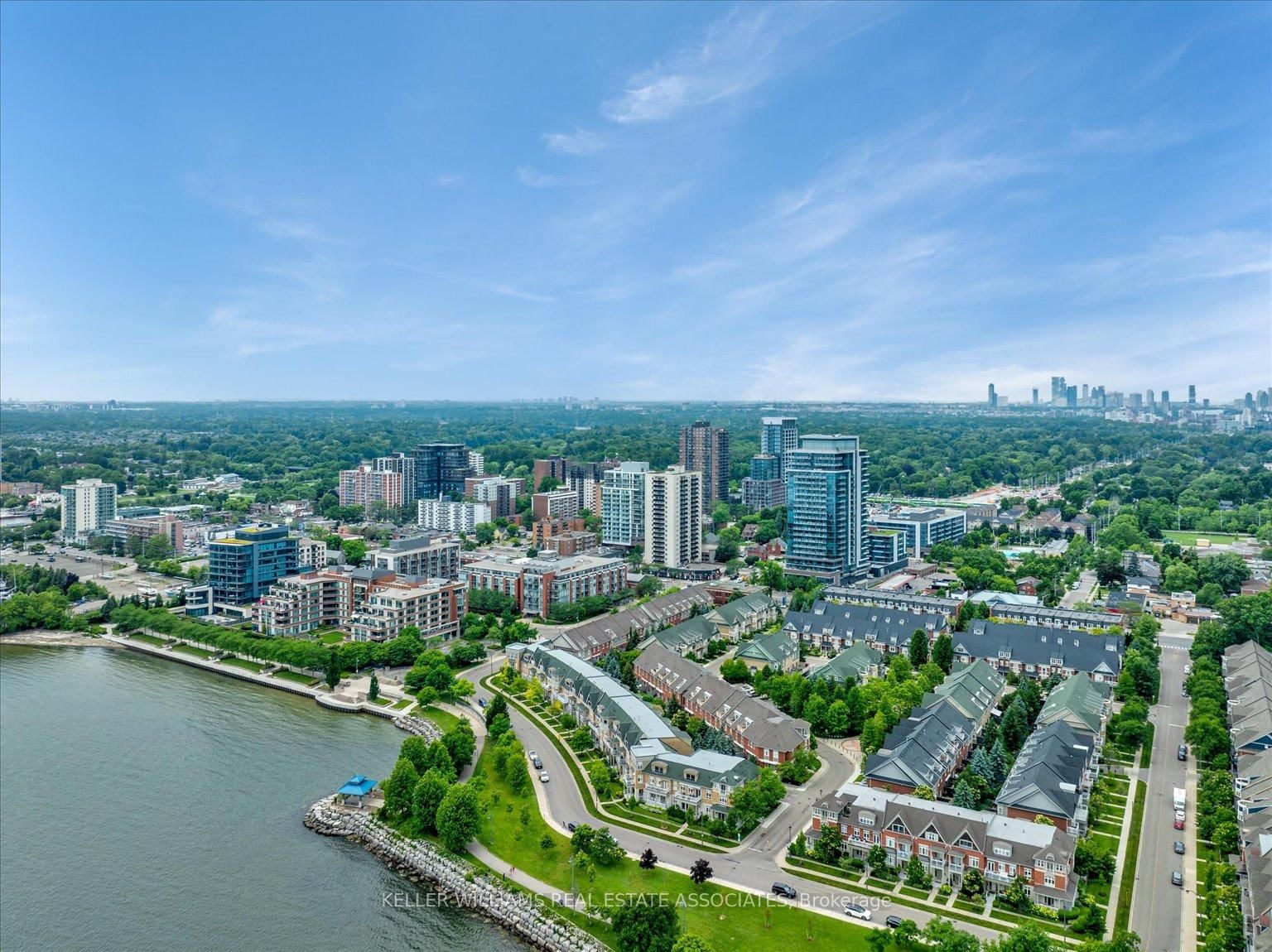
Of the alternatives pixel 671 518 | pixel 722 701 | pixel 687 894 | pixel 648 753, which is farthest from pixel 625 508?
pixel 687 894

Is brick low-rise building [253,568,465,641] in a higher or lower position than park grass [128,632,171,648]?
higher

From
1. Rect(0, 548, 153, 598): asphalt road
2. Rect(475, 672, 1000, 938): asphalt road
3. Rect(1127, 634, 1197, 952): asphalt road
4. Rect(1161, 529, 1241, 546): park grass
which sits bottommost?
Rect(475, 672, 1000, 938): asphalt road

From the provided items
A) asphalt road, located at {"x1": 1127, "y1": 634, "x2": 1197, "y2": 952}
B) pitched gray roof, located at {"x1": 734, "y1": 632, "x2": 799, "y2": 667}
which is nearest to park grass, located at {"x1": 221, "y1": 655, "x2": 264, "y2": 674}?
pitched gray roof, located at {"x1": 734, "y1": 632, "x2": 799, "y2": 667}

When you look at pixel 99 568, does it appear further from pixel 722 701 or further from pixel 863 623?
pixel 863 623

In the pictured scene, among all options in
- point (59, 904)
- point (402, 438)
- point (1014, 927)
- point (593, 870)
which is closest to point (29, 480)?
point (402, 438)

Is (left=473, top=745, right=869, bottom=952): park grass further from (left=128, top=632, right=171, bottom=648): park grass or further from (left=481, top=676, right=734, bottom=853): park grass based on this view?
(left=128, top=632, right=171, bottom=648): park grass

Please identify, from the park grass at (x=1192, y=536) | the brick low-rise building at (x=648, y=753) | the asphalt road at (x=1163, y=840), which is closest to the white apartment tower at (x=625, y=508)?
the brick low-rise building at (x=648, y=753)
